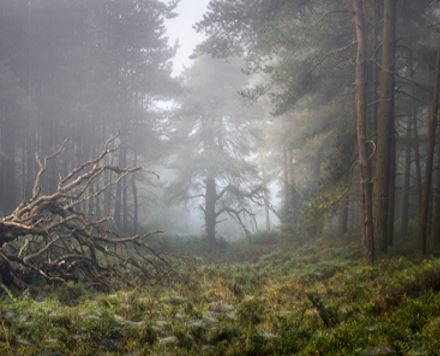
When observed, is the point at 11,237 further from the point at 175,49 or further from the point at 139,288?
the point at 175,49

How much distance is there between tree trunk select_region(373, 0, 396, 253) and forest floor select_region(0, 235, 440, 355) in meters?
1.78

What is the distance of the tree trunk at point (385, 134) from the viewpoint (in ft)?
37.3

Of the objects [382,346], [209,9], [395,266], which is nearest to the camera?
[382,346]

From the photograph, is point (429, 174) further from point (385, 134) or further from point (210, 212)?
point (210, 212)

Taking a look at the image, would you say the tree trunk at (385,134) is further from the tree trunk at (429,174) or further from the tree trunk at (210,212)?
the tree trunk at (210,212)

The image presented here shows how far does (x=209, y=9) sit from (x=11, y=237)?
40.1ft

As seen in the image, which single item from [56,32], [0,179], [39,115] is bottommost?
[0,179]

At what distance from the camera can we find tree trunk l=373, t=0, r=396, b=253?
37.3 ft

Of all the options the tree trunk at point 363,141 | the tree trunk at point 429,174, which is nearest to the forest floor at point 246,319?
the tree trunk at point 363,141

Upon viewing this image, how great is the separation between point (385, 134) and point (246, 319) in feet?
24.4

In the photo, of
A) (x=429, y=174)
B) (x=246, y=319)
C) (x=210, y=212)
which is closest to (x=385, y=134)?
(x=429, y=174)

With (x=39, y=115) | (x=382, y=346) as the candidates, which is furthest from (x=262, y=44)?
(x=39, y=115)

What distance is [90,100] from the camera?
23.9 m

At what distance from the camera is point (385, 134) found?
11.5 metres
